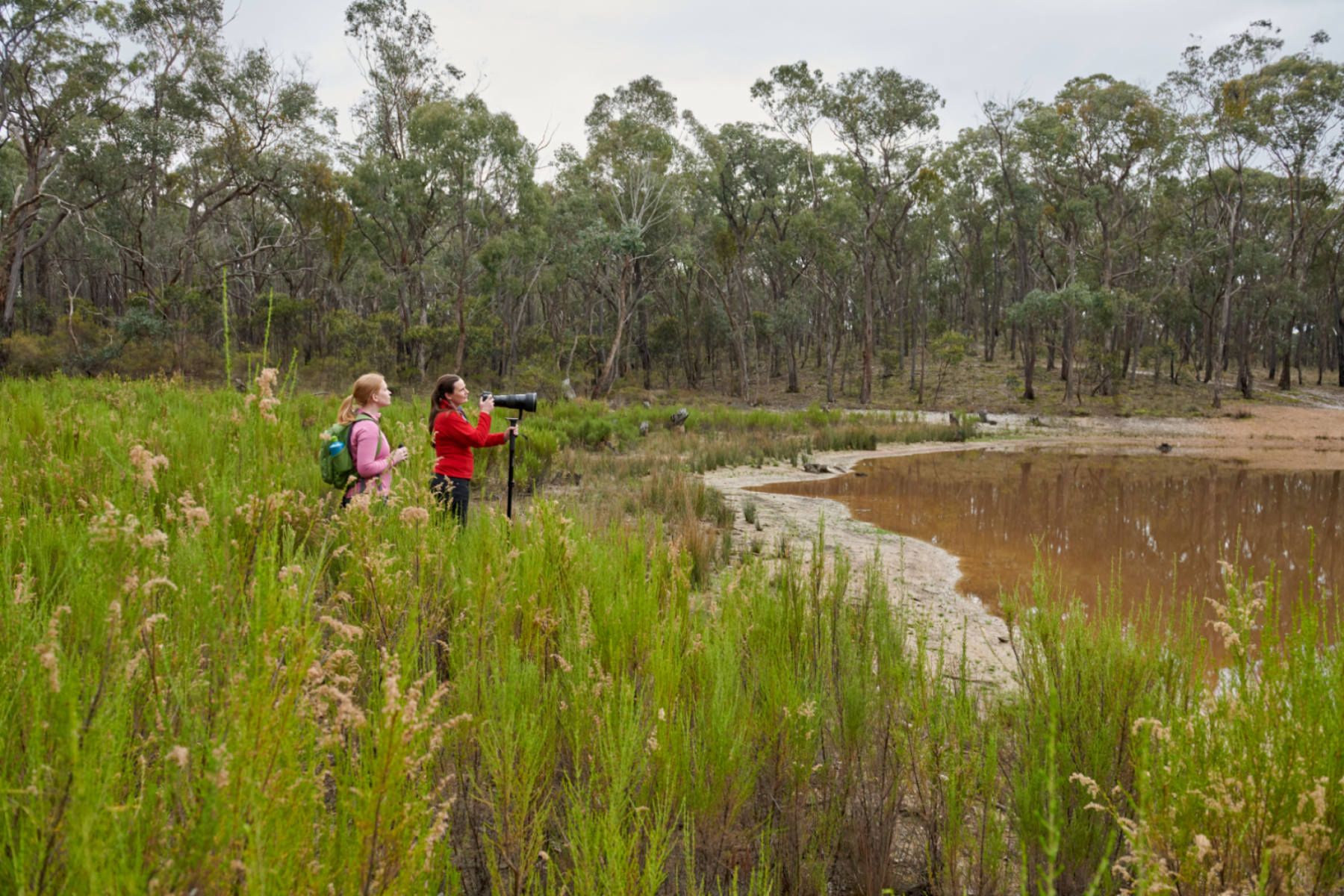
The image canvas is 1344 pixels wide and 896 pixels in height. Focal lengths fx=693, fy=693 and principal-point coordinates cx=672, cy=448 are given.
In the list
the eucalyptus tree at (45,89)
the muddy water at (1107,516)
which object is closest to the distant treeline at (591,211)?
the eucalyptus tree at (45,89)

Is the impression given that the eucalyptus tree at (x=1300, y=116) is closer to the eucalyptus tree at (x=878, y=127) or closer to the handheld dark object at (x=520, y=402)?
the eucalyptus tree at (x=878, y=127)

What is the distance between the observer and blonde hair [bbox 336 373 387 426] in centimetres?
441

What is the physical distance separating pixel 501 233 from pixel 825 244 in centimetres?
1452

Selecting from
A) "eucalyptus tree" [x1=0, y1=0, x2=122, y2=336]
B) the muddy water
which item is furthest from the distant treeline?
the muddy water

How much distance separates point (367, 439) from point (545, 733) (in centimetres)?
294

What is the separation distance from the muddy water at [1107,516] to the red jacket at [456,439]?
3.81m

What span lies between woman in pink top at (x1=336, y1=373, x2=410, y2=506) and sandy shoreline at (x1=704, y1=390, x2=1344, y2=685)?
2.57m

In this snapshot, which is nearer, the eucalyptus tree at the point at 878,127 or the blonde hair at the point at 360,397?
the blonde hair at the point at 360,397

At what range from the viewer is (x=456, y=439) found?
5473mm

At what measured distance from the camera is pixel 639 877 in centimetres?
154

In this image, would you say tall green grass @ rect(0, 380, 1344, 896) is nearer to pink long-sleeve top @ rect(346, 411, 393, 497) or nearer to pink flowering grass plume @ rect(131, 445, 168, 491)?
pink flowering grass plume @ rect(131, 445, 168, 491)

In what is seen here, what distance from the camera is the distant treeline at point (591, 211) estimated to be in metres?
24.1

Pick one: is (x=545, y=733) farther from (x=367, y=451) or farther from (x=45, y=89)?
(x=45, y=89)

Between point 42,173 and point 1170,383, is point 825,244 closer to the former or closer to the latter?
point 1170,383
